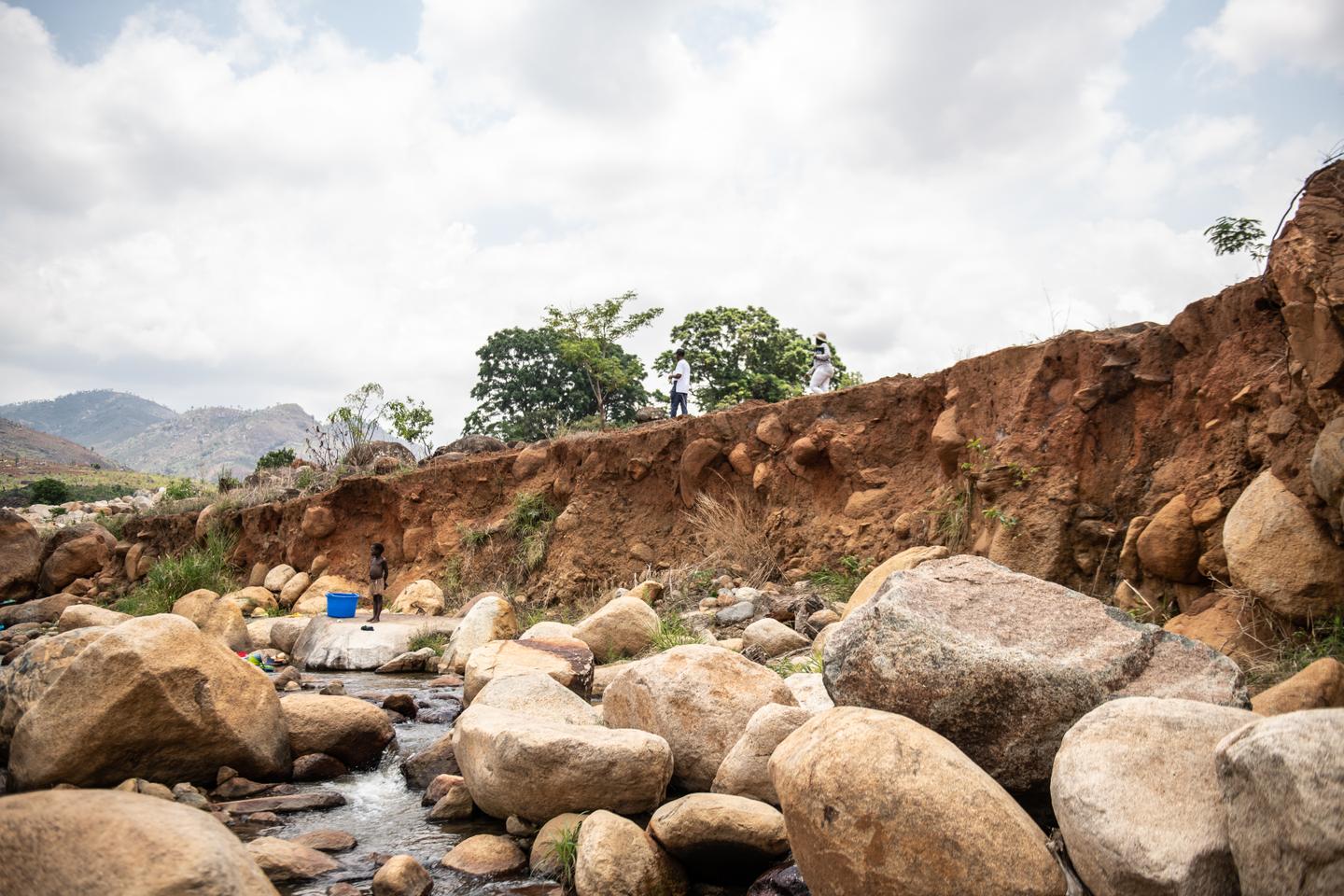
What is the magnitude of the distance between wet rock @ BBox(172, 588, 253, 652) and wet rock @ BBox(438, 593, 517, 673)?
3.20 meters

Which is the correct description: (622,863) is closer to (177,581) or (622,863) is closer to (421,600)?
(421,600)

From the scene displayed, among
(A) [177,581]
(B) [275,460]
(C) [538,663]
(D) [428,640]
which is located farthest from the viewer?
(B) [275,460]

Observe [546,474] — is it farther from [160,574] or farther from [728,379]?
[728,379]

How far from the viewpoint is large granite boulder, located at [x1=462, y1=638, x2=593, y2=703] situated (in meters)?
7.14

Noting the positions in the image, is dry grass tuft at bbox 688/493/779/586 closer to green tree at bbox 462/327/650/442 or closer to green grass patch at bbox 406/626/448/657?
green grass patch at bbox 406/626/448/657

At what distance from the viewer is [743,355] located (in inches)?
1110

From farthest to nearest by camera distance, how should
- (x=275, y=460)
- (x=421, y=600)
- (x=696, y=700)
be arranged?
1. (x=275, y=460)
2. (x=421, y=600)
3. (x=696, y=700)

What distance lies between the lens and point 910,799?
10.2ft

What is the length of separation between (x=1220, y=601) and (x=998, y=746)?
10.4ft

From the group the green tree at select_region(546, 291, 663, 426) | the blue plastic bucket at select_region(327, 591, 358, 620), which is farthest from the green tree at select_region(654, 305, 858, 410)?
the blue plastic bucket at select_region(327, 591, 358, 620)

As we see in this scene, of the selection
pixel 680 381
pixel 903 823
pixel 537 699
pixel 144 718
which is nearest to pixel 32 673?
pixel 144 718

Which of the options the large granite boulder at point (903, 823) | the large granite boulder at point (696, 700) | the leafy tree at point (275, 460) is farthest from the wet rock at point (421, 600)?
the leafy tree at point (275, 460)

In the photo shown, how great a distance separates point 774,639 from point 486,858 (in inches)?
177

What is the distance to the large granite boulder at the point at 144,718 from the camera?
4902 millimetres
